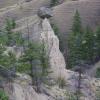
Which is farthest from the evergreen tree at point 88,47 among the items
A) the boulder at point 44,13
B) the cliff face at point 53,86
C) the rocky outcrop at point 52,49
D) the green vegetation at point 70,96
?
the green vegetation at point 70,96

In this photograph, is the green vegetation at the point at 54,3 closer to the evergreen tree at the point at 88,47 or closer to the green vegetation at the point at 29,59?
the evergreen tree at the point at 88,47

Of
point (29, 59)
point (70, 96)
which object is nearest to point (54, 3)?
point (70, 96)

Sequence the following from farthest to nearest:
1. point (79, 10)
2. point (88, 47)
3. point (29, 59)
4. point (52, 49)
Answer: point (79, 10)
point (88, 47)
point (52, 49)
point (29, 59)

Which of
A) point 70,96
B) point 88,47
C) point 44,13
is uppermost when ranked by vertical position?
point 44,13

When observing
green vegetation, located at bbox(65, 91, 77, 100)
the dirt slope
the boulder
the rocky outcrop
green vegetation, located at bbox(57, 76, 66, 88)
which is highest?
the boulder

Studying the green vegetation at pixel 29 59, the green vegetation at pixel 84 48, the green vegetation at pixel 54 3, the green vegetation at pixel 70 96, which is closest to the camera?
the green vegetation at pixel 29 59

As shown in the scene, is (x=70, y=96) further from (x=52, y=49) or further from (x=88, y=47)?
(x=88, y=47)

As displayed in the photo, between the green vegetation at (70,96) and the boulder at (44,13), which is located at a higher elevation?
the boulder at (44,13)

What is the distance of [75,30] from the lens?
90.2m

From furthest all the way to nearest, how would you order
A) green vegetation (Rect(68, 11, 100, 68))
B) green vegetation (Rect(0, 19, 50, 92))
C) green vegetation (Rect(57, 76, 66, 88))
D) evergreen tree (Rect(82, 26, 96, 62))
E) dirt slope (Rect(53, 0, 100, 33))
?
dirt slope (Rect(53, 0, 100, 33))
evergreen tree (Rect(82, 26, 96, 62))
green vegetation (Rect(68, 11, 100, 68))
green vegetation (Rect(57, 76, 66, 88))
green vegetation (Rect(0, 19, 50, 92))

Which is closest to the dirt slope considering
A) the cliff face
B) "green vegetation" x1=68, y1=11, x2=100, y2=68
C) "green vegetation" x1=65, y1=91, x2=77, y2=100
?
"green vegetation" x1=68, y1=11, x2=100, y2=68

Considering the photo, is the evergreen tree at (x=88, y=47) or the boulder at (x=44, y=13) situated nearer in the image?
the boulder at (x=44, y=13)

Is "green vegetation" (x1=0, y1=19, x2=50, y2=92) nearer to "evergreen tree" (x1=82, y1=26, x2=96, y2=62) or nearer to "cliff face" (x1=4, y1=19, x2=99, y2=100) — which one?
"cliff face" (x1=4, y1=19, x2=99, y2=100)

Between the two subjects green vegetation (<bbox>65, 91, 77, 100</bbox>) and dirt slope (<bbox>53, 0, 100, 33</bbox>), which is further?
dirt slope (<bbox>53, 0, 100, 33</bbox>)
